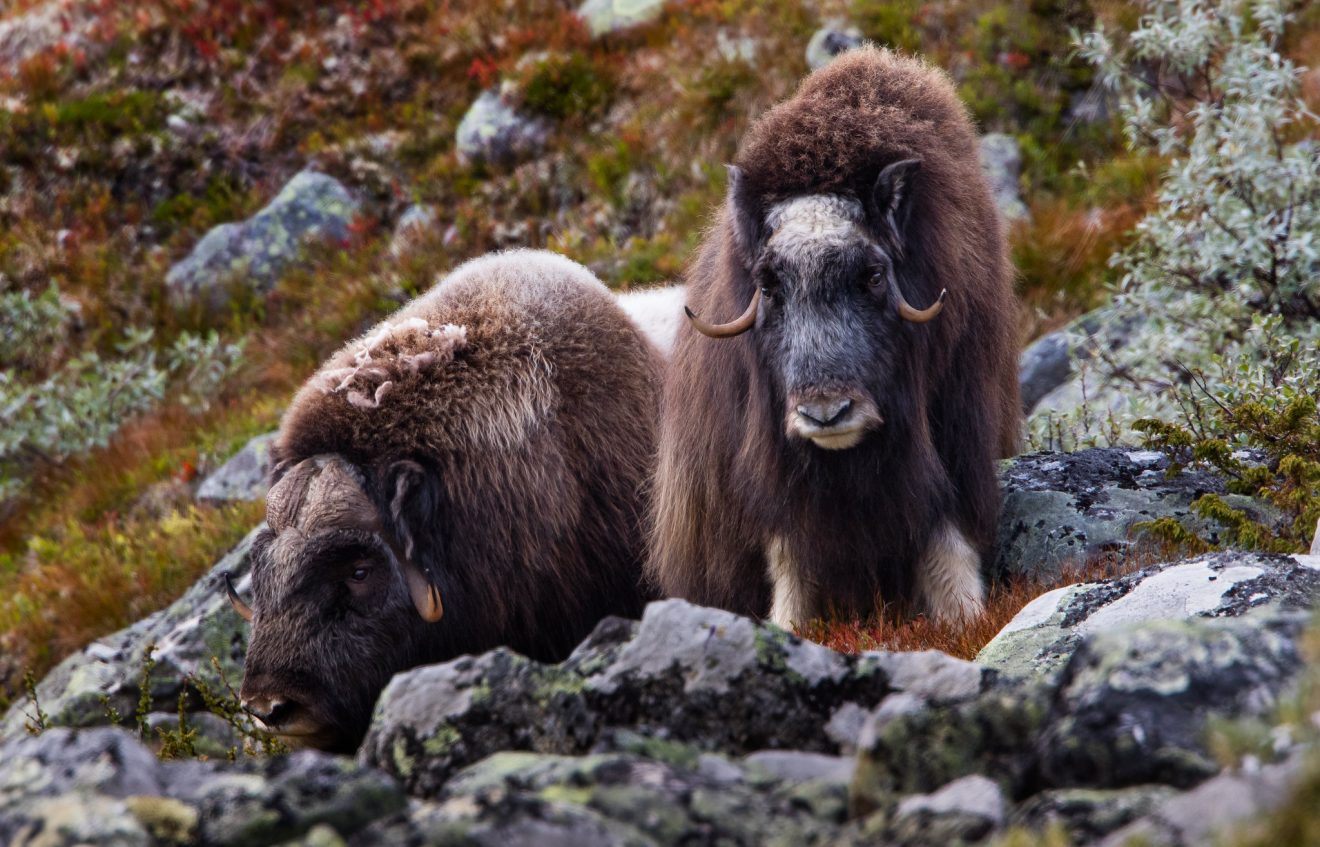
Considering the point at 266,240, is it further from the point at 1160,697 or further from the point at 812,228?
the point at 1160,697

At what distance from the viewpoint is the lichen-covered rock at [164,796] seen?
6.23 feet

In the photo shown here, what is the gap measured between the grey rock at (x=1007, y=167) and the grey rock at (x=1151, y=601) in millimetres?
6258

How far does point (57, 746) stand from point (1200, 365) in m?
5.77

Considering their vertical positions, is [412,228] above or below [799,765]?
above

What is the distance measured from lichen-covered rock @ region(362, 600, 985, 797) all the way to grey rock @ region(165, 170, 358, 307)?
373 inches

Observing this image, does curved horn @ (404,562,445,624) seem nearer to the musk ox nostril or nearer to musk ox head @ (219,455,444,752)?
musk ox head @ (219,455,444,752)

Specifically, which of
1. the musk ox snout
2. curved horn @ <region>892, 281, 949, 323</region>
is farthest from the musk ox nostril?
curved horn @ <region>892, 281, 949, 323</region>

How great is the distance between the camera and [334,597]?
4664 mm

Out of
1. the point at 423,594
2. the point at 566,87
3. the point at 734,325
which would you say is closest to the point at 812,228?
the point at 734,325

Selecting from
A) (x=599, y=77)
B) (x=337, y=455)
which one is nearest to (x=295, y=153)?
(x=599, y=77)

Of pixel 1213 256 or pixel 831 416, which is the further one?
pixel 1213 256

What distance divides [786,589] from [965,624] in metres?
0.68

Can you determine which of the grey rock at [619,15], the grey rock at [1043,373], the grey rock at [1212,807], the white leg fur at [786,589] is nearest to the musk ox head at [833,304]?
the white leg fur at [786,589]

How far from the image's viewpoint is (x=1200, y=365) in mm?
6645
